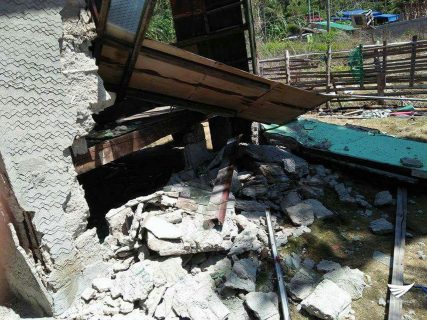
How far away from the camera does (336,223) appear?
14.6ft

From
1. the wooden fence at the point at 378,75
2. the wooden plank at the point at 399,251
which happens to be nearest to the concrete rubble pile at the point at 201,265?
the wooden plank at the point at 399,251

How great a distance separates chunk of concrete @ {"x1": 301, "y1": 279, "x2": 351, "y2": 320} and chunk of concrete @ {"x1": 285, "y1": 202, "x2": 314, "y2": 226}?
109 centimetres

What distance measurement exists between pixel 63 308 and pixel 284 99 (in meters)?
3.43

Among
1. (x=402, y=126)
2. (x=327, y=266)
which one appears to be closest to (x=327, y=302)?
(x=327, y=266)

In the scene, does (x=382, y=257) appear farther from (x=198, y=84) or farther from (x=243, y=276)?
(x=198, y=84)

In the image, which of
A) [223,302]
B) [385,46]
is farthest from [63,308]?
[385,46]

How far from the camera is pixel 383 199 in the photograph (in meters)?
4.77

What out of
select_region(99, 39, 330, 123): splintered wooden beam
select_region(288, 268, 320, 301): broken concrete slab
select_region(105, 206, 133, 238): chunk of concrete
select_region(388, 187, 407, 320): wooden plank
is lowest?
select_region(388, 187, 407, 320): wooden plank

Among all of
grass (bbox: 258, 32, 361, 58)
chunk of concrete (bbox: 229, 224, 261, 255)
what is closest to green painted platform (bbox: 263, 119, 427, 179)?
chunk of concrete (bbox: 229, 224, 261, 255)

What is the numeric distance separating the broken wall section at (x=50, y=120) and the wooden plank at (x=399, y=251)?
8.45 feet

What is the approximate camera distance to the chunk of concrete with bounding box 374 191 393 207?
4730 mm

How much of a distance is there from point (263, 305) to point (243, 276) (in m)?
0.34

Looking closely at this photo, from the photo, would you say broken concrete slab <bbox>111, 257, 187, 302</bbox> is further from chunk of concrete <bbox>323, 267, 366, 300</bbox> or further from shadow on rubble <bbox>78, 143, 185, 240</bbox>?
chunk of concrete <bbox>323, 267, 366, 300</bbox>

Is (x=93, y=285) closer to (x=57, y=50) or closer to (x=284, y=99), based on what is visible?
(x=57, y=50)
